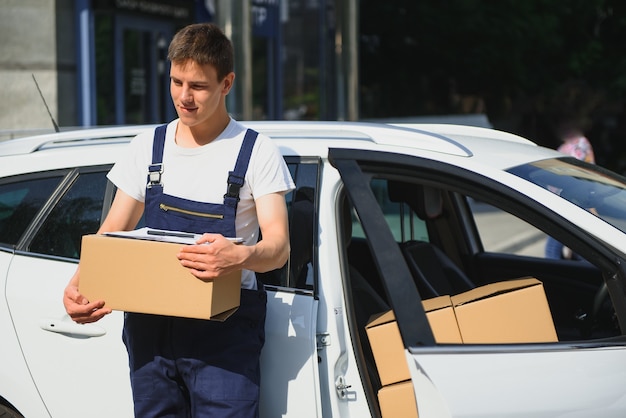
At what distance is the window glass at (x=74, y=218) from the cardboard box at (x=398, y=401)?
1.16 m

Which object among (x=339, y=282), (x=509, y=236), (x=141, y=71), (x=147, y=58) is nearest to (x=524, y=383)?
(x=339, y=282)

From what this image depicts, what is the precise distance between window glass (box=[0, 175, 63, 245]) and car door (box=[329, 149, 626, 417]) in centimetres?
130

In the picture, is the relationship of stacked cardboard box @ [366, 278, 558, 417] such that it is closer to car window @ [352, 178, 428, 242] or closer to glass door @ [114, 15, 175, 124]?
car window @ [352, 178, 428, 242]

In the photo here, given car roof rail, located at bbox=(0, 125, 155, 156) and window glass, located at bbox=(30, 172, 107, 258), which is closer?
window glass, located at bbox=(30, 172, 107, 258)

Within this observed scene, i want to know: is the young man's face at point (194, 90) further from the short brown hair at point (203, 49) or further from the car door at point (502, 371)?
the car door at point (502, 371)

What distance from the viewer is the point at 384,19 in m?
18.8

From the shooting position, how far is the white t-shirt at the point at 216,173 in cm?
284

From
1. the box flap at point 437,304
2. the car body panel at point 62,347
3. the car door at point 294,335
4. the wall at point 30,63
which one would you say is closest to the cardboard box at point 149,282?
the car door at point 294,335

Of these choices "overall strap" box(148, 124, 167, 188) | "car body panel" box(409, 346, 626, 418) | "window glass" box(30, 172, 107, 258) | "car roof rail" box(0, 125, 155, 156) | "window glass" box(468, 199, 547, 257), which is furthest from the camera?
"window glass" box(468, 199, 547, 257)

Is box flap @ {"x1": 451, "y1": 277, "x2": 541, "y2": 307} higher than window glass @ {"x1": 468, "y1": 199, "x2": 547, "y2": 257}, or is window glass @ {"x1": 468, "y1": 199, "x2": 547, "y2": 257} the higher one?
box flap @ {"x1": 451, "y1": 277, "x2": 541, "y2": 307}

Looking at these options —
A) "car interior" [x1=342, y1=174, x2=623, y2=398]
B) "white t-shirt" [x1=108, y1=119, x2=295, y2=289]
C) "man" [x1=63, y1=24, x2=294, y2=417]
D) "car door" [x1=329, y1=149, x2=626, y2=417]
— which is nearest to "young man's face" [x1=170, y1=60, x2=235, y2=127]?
"man" [x1=63, y1=24, x2=294, y2=417]

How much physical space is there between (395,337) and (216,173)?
2.68 ft

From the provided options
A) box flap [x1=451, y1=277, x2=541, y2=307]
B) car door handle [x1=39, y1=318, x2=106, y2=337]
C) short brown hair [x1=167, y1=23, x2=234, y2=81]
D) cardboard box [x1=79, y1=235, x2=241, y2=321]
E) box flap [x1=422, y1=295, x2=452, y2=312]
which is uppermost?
short brown hair [x1=167, y1=23, x2=234, y2=81]

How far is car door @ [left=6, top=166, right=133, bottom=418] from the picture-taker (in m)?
3.18
